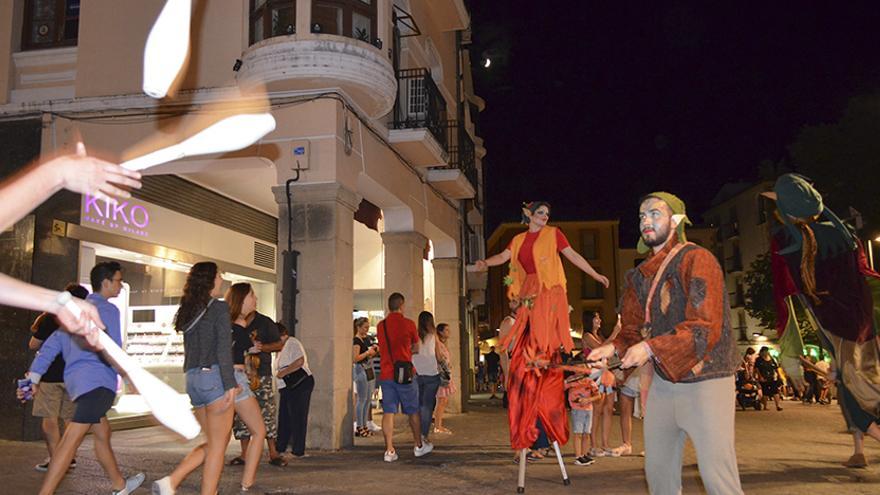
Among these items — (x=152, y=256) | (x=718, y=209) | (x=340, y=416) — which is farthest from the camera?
(x=718, y=209)

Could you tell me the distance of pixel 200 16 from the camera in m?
11.7

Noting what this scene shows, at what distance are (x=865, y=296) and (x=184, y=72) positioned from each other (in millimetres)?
9789

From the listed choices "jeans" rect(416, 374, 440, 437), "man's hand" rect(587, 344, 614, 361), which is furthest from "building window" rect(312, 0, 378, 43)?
"man's hand" rect(587, 344, 614, 361)

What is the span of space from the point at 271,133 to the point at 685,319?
A: 323 inches

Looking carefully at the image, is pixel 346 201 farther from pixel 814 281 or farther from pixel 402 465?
pixel 814 281

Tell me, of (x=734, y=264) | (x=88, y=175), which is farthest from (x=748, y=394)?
(x=734, y=264)

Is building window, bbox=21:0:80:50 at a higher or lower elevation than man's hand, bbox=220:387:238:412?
higher

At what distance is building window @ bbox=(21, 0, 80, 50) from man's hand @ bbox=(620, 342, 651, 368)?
11518 millimetres

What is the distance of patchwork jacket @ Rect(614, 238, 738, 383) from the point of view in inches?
145

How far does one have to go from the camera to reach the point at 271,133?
35.5 feet

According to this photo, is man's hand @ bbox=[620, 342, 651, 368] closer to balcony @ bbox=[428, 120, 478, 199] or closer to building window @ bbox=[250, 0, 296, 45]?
building window @ bbox=[250, 0, 296, 45]

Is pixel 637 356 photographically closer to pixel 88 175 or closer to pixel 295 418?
pixel 88 175

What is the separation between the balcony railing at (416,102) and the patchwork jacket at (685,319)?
9.60 m

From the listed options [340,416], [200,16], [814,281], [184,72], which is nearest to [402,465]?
[340,416]
